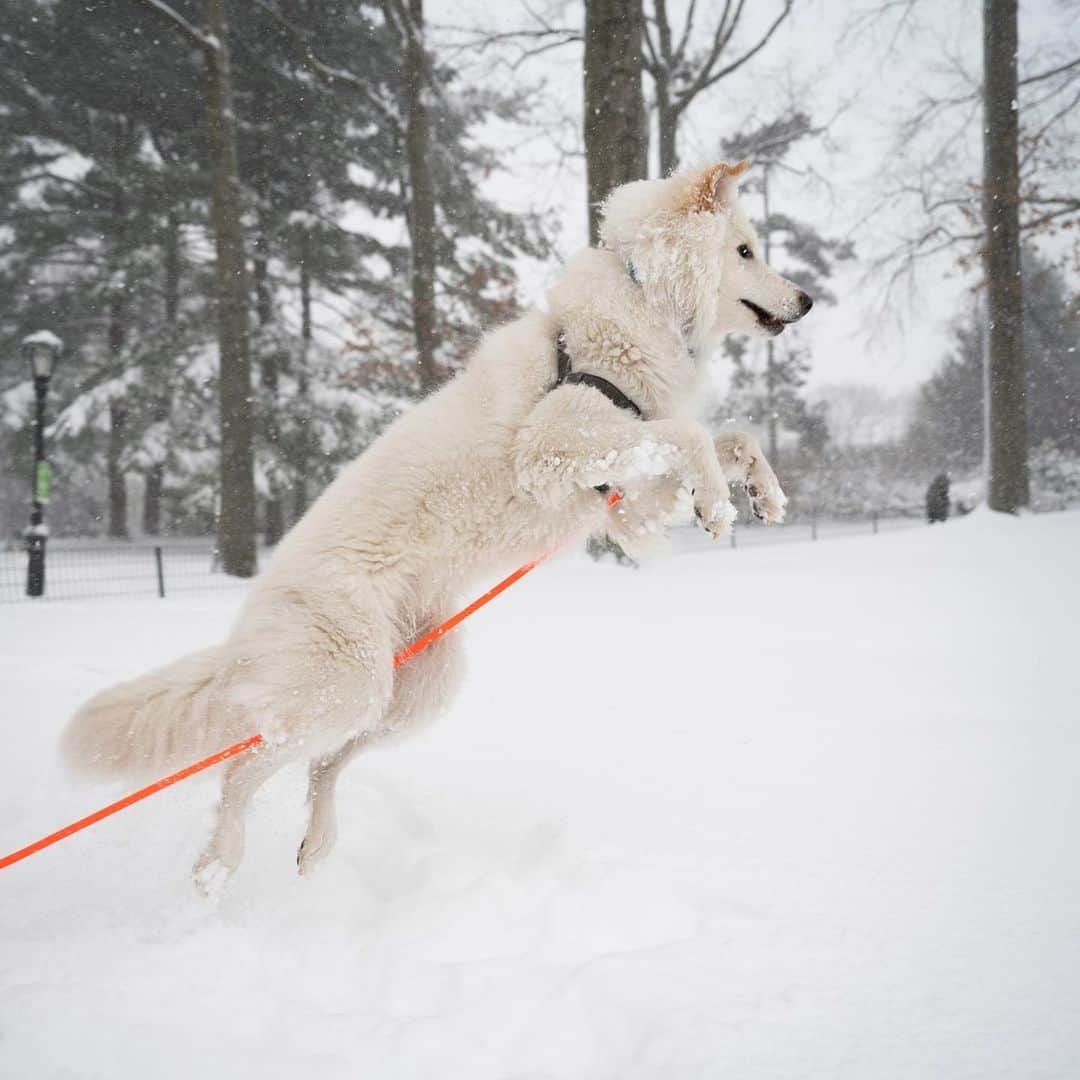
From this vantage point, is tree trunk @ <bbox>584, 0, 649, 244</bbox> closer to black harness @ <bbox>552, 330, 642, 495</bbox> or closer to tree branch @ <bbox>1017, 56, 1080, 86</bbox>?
black harness @ <bbox>552, 330, 642, 495</bbox>

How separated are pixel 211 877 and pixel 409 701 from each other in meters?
0.95

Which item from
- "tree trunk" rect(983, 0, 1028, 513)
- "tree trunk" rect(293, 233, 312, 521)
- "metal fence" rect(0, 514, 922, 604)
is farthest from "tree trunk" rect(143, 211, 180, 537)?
"tree trunk" rect(983, 0, 1028, 513)

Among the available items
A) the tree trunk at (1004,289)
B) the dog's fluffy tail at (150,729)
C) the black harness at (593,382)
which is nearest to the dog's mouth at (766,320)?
the black harness at (593,382)

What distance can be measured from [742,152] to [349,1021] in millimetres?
16003

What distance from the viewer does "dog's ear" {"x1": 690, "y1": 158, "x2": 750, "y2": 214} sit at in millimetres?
2969

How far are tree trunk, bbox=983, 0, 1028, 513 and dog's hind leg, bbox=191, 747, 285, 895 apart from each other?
1183 centimetres

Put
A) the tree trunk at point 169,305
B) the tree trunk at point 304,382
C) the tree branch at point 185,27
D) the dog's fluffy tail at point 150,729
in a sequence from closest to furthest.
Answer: the dog's fluffy tail at point 150,729 < the tree branch at point 185,27 < the tree trunk at point 169,305 < the tree trunk at point 304,382

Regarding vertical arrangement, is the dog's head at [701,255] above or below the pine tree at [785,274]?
below

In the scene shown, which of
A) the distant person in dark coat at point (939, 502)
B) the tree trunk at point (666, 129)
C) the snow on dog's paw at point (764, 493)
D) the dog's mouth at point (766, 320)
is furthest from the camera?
the distant person in dark coat at point (939, 502)

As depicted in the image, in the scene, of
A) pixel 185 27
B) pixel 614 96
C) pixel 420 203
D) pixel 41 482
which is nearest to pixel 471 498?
pixel 614 96

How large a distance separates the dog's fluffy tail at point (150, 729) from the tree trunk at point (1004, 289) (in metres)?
11.9

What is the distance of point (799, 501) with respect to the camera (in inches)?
1390

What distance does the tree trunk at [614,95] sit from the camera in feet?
25.2

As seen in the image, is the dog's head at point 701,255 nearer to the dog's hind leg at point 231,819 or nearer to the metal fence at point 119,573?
the dog's hind leg at point 231,819
